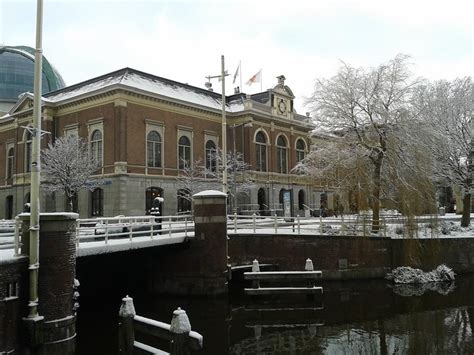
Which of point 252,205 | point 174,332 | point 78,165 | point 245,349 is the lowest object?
point 245,349

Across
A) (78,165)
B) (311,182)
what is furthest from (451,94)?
(78,165)

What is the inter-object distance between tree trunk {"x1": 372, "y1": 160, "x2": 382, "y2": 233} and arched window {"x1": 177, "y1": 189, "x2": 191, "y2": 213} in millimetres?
19579

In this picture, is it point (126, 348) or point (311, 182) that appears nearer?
point (126, 348)

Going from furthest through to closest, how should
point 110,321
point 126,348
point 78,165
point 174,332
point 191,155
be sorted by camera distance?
point 191,155
point 78,165
point 110,321
point 126,348
point 174,332

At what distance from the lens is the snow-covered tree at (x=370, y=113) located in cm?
2527

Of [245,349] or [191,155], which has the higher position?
[191,155]

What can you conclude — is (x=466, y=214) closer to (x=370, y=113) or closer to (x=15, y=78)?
(x=370, y=113)

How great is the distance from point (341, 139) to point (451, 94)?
584 inches

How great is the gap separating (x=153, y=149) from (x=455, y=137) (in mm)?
23185

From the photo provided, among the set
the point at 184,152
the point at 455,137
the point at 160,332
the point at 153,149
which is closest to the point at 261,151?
the point at 184,152

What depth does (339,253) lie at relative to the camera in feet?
75.5

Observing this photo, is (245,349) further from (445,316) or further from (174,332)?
(445,316)

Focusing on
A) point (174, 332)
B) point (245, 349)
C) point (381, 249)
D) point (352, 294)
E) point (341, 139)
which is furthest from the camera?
point (341, 139)

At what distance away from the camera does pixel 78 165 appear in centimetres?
3556
